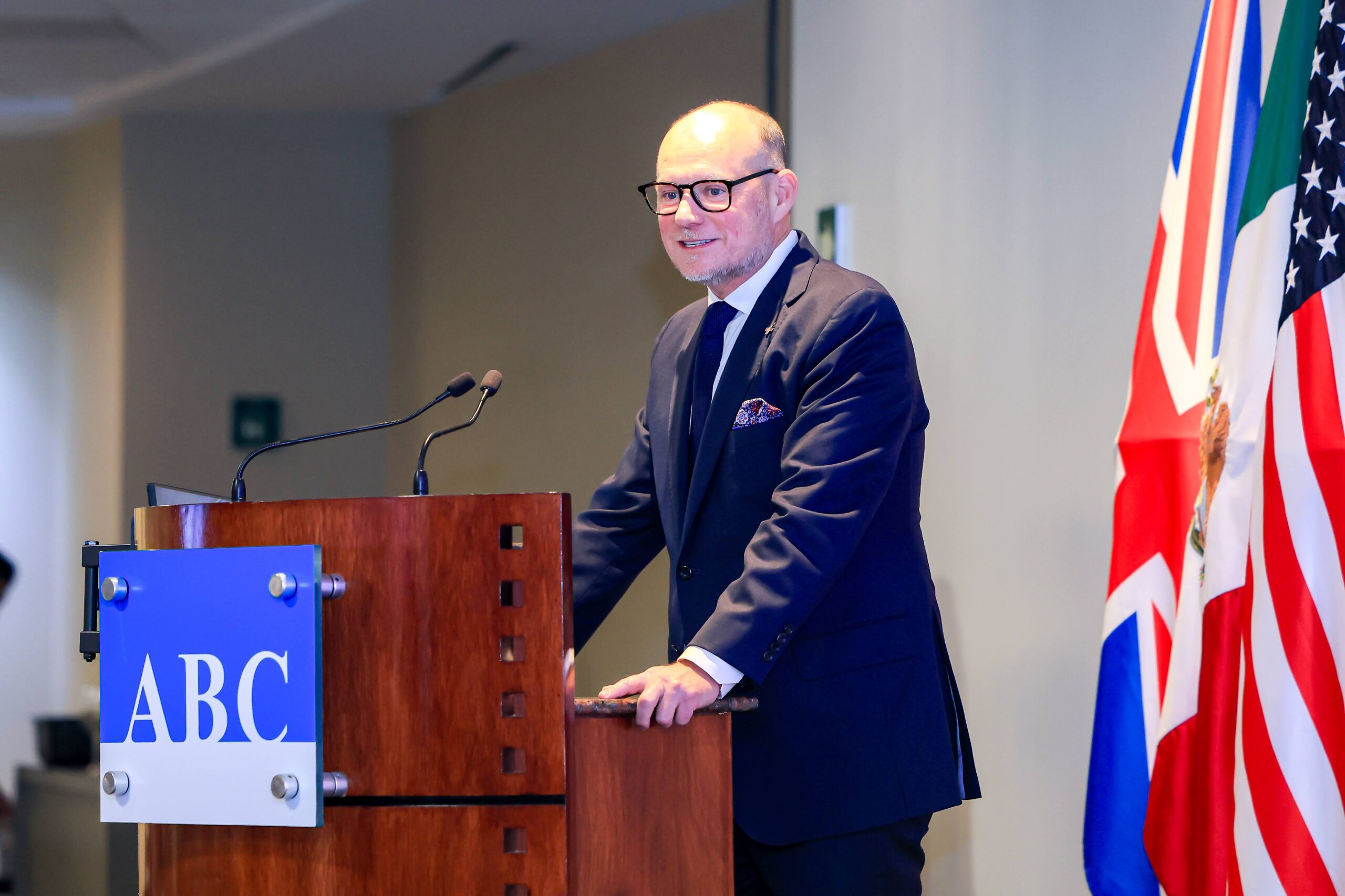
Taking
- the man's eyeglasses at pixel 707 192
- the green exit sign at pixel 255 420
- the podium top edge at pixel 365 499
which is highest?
the man's eyeglasses at pixel 707 192

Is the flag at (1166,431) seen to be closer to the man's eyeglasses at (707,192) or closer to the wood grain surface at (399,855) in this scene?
the man's eyeglasses at (707,192)

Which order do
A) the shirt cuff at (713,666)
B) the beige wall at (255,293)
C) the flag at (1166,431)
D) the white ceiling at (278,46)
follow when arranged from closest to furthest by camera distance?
the shirt cuff at (713,666) → the flag at (1166,431) → the white ceiling at (278,46) → the beige wall at (255,293)

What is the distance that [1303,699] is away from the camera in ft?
5.53

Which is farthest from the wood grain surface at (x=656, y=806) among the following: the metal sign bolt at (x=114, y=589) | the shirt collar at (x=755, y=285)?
the shirt collar at (x=755, y=285)

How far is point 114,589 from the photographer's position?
1.41m

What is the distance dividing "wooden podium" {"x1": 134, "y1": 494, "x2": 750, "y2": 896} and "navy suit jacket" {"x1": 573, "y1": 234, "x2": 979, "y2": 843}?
281 millimetres

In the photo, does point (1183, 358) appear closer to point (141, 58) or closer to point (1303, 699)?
point (1303, 699)

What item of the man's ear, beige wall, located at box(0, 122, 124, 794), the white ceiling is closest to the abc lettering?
the man's ear

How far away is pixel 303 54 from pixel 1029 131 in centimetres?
277

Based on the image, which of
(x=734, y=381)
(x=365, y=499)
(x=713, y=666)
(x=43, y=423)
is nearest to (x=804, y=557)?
(x=713, y=666)

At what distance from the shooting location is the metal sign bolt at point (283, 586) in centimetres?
133

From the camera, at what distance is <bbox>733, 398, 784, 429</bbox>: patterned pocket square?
1778mm

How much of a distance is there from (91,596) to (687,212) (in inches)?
36.8

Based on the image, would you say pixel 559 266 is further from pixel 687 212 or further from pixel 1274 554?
pixel 1274 554
